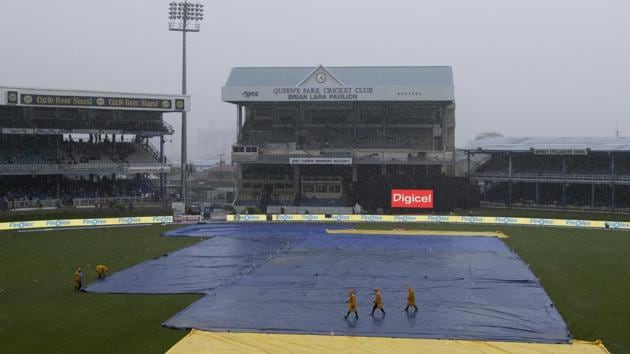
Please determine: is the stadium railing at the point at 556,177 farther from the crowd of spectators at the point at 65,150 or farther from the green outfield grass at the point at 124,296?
the crowd of spectators at the point at 65,150

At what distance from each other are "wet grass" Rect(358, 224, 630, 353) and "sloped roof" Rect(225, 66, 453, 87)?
24.3 meters

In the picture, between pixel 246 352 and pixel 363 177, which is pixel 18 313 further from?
pixel 363 177

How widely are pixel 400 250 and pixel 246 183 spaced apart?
3881cm

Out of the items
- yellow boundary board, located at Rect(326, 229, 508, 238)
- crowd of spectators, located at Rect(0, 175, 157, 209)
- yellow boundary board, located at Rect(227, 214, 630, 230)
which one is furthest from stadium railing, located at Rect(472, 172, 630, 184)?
crowd of spectators, located at Rect(0, 175, 157, 209)

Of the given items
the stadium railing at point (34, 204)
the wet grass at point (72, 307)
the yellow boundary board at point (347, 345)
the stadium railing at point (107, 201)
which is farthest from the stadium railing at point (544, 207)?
the yellow boundary board at point (347, 345)

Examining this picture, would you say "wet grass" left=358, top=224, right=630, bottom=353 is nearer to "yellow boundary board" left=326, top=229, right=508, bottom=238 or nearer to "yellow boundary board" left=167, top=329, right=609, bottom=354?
"yellow boundary board" left=326, top=229, right=508, bottom=238

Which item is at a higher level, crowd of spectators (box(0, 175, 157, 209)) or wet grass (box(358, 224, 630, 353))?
crowd of spectators (box(0, 175, 157, 209))

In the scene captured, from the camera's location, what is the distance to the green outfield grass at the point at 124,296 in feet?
65.9

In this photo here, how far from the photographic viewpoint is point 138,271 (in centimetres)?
3216

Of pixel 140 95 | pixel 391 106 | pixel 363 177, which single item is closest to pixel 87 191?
pixel 140 95

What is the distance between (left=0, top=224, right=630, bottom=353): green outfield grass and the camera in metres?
20.1

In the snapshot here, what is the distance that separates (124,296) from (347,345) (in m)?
11.5

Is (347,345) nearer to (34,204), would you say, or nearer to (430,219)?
(430,219)

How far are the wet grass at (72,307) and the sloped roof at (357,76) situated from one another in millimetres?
37675
